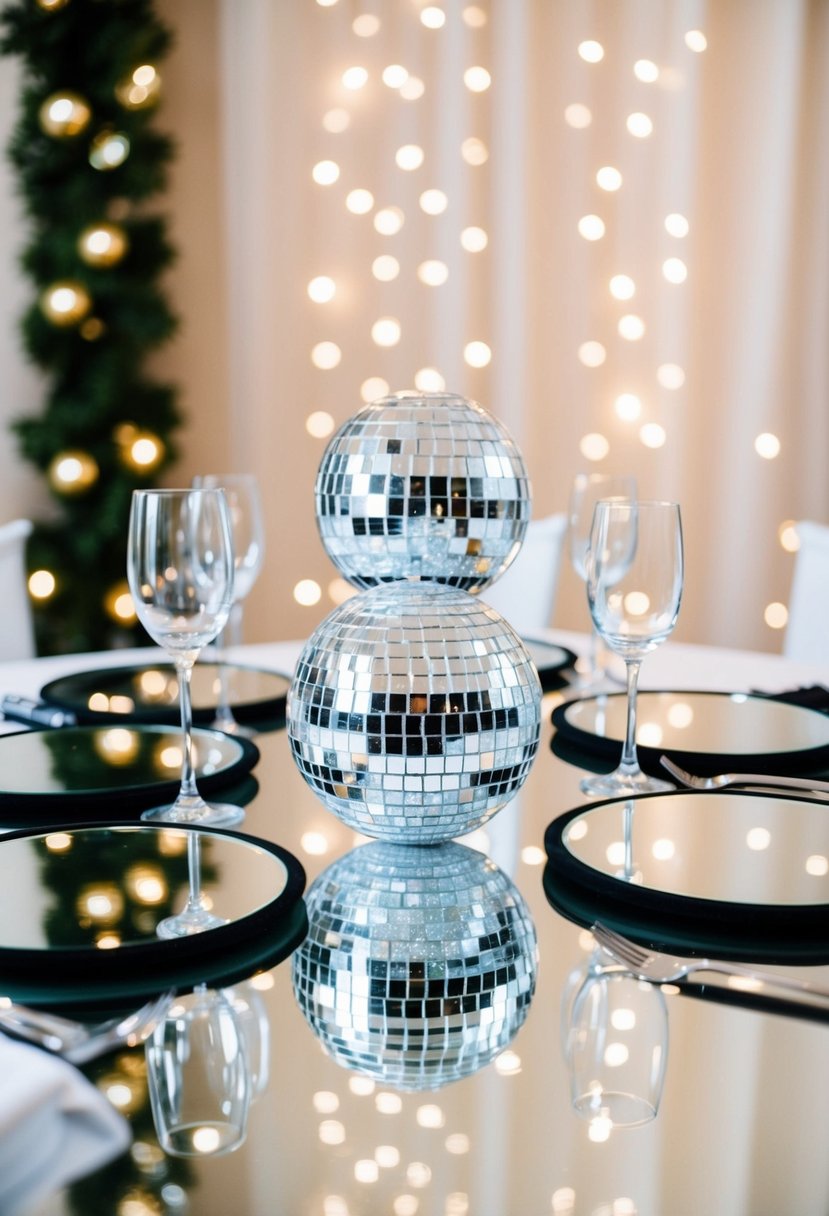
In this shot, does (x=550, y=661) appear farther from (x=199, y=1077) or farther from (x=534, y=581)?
(x=199, y=1077)

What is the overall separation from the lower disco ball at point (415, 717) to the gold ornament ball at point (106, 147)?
2.47 m

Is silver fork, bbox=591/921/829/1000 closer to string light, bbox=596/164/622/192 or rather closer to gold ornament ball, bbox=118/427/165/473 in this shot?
gold ornament ball, bbox=118/427/165/473

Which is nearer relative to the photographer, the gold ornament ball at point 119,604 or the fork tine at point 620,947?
the fork tine at point 620,947

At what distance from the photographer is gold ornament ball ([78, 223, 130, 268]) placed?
2.96m

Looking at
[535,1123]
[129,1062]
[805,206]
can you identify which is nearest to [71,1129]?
[129,1062]

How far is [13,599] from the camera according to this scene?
1.88 m

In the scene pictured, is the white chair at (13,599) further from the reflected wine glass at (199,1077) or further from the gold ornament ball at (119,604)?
the reflected wine glass at (199,1077)

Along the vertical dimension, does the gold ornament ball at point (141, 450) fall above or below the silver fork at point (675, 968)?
above

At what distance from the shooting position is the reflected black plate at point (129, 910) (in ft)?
2.18

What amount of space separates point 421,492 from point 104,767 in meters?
0.38

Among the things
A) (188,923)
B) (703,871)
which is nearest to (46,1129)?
(188,923)

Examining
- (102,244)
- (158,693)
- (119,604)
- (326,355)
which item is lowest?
(119,604)

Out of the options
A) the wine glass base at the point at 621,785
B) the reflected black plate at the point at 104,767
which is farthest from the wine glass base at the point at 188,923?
the wine glass base at the point at 621,785

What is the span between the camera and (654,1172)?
51 centimetres
